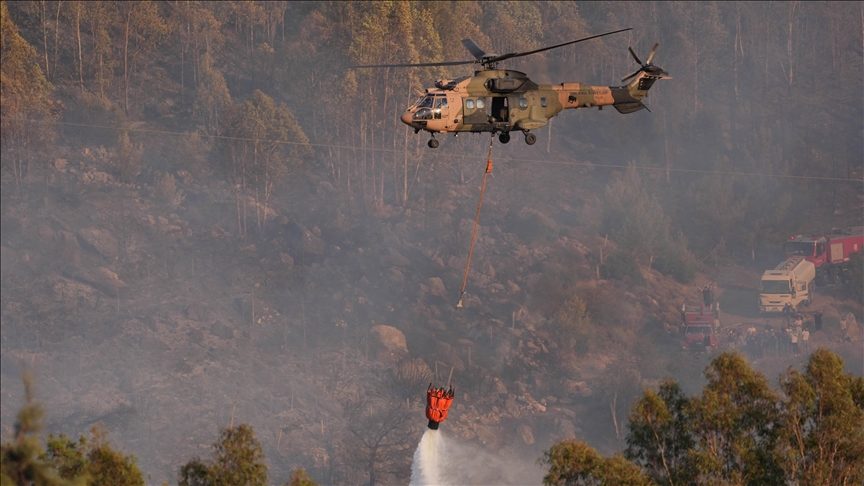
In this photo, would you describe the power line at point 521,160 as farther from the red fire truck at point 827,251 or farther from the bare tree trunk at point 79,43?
the red fire truck at point 827,251

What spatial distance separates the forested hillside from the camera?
10156cm

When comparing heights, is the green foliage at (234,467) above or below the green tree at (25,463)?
below

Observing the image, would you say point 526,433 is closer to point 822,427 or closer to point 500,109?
point 822,427

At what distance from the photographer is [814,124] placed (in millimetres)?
138250

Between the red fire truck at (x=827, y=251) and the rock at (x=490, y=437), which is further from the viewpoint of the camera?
the red fire truck at (x=827, y=251)

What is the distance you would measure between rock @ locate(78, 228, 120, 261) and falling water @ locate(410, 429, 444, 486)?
28127 mm

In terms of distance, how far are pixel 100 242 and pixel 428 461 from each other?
3008 centimetres

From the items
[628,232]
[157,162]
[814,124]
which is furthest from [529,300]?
[814,124]

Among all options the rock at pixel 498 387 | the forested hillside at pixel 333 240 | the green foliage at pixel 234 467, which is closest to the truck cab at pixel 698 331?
the forested hillside at pixel 333 240

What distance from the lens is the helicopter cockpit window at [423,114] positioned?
47.0m

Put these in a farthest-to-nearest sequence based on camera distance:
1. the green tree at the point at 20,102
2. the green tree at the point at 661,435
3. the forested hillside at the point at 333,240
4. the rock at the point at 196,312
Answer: the rock at the point at 196,312 → the forested hillside at the point at 333,240 → the green tree at the point at 20,102 → the green tree at the point at 661,435

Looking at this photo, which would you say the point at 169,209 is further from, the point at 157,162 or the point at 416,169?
the point at 416,169

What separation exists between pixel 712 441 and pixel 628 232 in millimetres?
69561

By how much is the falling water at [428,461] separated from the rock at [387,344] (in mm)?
7599
